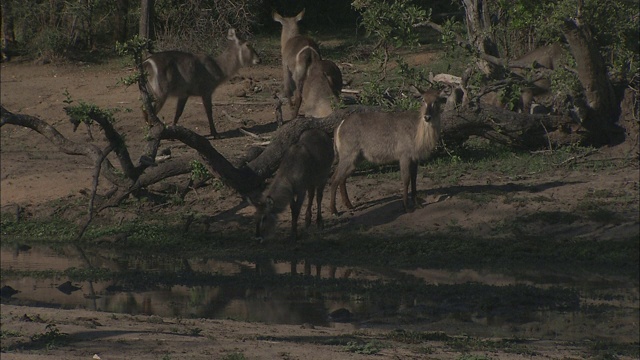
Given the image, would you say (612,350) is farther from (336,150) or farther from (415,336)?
(336,150)

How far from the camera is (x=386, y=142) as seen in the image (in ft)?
34.5

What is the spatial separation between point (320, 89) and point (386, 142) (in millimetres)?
2590

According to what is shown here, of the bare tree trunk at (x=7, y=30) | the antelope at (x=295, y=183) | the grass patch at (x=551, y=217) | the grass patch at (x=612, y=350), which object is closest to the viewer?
the grass patch at (x=612, y=350)

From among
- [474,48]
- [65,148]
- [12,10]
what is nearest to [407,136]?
[474,48]

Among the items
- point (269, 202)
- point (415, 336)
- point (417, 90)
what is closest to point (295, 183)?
point (269, 202)

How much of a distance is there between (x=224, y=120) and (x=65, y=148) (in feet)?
17.7

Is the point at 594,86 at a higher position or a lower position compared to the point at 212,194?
higher

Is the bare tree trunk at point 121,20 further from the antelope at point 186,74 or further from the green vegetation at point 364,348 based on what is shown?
the green vegetation at point 364,348

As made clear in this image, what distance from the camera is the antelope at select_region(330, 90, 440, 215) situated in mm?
10297

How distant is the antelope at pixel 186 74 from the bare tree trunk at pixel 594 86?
5.01m

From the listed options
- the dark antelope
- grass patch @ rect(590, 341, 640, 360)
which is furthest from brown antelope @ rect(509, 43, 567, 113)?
grass patch @ rect(590, 341, 640, 360)

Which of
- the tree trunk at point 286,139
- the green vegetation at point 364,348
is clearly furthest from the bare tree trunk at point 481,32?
the green vegetation at point 364,348

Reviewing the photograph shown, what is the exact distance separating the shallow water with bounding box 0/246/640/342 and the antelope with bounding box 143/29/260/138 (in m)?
4.65

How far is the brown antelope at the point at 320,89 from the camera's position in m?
12.8
